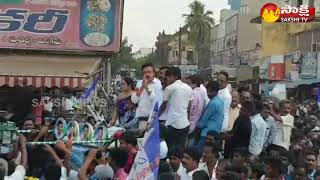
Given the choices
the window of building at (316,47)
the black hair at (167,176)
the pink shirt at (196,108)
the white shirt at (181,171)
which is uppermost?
the window of building at (316,47)

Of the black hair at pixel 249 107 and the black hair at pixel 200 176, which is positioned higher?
the black hair at pixel 249 107

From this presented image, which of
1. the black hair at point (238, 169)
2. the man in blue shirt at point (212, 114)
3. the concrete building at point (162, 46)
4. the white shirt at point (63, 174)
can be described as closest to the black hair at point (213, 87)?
the man in blue shirt at point (212, 114)

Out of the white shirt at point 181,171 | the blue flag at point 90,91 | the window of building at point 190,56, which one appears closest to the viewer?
the white shirt at point 181,171

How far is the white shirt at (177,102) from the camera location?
26.9ft

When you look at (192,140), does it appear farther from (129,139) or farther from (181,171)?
(129,139)

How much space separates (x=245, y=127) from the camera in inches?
331

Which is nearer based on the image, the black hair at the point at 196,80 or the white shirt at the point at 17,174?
the white shirt at the point at 17,174

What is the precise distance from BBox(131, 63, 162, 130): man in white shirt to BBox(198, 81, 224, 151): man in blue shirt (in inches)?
26.8

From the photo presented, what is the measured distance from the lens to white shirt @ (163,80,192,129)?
8195 millimetres

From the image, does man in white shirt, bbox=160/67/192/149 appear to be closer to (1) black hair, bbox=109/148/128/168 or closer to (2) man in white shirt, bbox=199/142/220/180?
(2) man in white shirt, bbox=199/142/220/180

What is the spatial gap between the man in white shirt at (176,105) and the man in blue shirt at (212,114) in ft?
1.09

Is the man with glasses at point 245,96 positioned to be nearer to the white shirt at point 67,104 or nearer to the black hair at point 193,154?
the black hair at point 193,154

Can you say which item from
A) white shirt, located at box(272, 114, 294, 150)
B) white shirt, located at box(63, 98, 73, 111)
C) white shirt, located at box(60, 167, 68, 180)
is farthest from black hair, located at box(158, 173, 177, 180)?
white shirt, located at box(63, 98, 73, 111)

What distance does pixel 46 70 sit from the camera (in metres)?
12.3
